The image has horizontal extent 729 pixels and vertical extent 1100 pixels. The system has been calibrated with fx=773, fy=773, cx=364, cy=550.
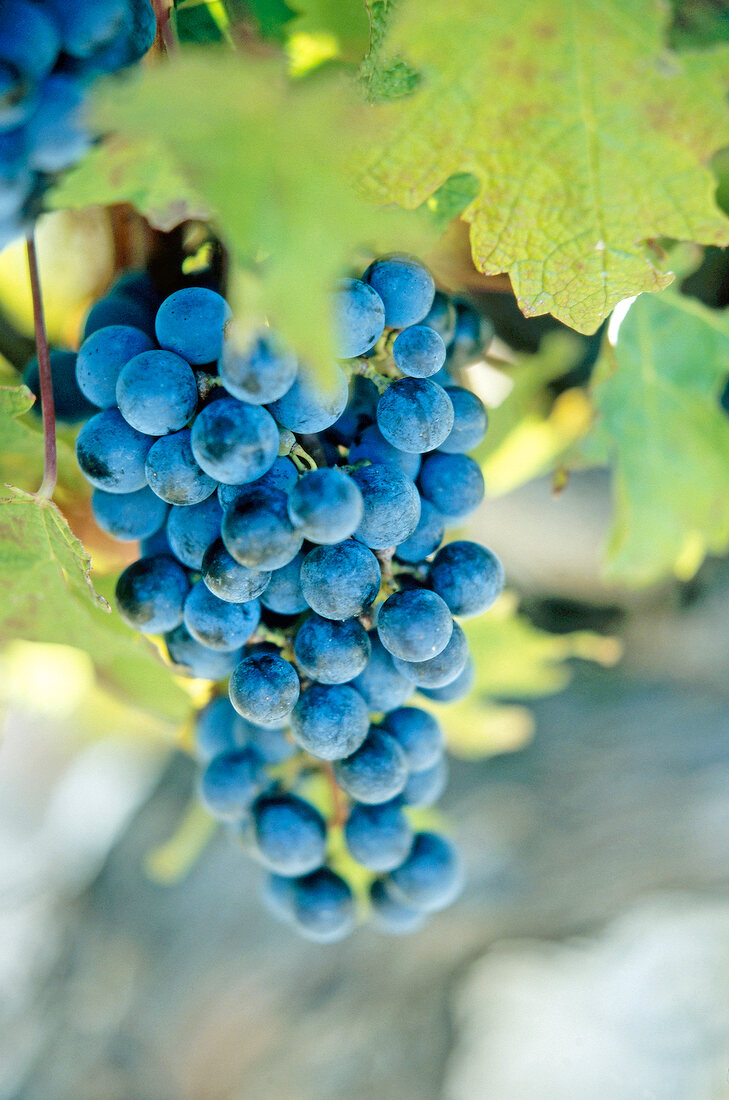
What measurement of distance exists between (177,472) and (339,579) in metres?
0.12

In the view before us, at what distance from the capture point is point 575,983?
1.22 metres

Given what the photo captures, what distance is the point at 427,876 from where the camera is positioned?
2.32 ft

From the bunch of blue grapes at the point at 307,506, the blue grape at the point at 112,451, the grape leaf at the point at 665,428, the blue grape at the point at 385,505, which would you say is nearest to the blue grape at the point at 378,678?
the bunch of blue grapes at the point at 307,506

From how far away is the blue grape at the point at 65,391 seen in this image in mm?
615

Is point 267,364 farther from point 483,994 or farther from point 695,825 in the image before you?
point 483,994

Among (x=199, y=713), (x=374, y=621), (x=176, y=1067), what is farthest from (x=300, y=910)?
(x=176, y=1067)

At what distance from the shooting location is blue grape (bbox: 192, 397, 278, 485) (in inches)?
17.2

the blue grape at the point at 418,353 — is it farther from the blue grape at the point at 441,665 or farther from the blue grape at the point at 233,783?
the blue grape at the point at 233,783

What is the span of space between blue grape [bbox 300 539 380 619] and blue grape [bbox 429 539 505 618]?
8cm

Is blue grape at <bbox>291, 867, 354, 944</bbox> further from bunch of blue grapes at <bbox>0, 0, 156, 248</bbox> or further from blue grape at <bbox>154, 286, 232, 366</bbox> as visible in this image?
bunch of blue grapes at <bbox>0, 0, 156, 248</bbox>

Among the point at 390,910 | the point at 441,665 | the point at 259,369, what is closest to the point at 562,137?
the point at 259,369

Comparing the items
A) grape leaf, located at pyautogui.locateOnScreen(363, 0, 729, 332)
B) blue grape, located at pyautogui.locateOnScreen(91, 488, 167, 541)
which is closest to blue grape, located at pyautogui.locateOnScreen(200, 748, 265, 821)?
blue grape, located at pyautogui.locateOnScreen(91, 488, 167, 541)

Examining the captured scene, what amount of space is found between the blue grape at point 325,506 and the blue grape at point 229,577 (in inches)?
2.2

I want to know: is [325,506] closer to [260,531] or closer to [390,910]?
[260,531]
